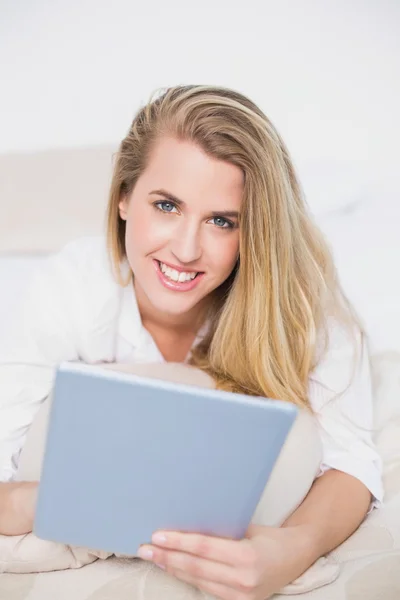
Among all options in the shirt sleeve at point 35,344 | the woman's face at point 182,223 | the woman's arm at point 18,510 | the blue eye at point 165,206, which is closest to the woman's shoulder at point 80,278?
the shirt sleeve at point 35,344

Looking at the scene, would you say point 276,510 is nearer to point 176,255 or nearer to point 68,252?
point 176,255

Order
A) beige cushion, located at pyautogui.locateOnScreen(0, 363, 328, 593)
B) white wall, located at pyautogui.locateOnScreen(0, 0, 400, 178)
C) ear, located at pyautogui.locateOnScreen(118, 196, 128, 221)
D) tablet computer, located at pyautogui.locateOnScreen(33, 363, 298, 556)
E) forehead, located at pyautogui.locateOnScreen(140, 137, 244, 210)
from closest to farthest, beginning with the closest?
tablet computer, located at pyautogui.locateOnScreen(33, 363, 298, 556) < beige cushion, located at pyautogui.locateOnScreen(0, 363, 328, 593) < forehead, located at pyautogui.locateOnScreen(140, 137, 244, 210) < ear, located at pyautogui.locateOnScreen(118, 196, 128, 221) < white wall, located at pyautogui.locateOnScreen(0, 0, 400, 178)

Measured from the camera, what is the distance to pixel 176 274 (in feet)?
4.11

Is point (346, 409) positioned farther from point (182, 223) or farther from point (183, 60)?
point (183, 60)

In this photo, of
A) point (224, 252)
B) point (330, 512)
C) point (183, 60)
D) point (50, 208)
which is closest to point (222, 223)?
point (224, 252)

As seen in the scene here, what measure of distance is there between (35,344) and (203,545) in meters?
0.55

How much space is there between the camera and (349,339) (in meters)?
1.39

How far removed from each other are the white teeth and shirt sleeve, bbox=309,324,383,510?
291 mm

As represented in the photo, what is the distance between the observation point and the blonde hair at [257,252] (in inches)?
46.5

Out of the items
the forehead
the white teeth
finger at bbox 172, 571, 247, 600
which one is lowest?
finger at bbox 172, 571, 247, 600

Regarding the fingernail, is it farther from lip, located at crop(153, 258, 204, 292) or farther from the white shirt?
lip, located at crop(153, 258, 204, 292)

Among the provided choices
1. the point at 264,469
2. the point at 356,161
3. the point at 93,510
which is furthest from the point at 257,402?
the point at 356,161

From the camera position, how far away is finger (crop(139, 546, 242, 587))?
0.91 metres

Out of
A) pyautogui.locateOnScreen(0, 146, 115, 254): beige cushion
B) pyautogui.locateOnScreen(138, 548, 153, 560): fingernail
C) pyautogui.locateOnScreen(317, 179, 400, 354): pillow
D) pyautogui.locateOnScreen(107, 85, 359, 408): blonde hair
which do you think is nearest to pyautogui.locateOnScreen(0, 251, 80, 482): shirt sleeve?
pyautogui.locateOnScreen(107, 85, 359, 408): blonde hair
